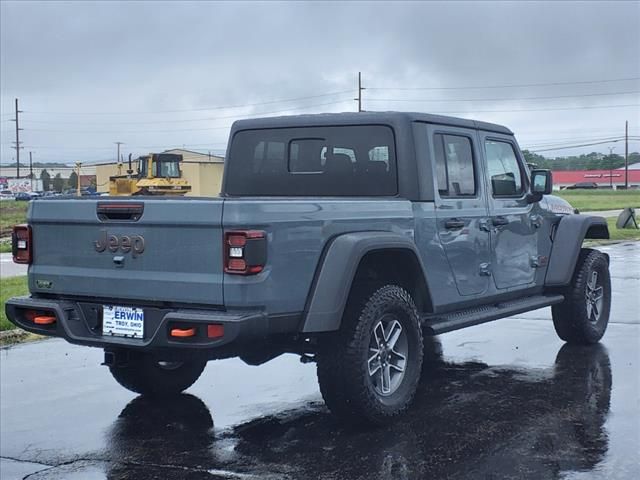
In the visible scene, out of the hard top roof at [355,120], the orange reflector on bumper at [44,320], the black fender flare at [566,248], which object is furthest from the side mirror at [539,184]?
the orange reflector on bumper at [44,320]

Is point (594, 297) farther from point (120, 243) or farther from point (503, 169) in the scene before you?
point (120, 243)

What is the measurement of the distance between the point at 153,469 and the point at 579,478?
235cm

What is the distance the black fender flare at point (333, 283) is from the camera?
518 centimetres

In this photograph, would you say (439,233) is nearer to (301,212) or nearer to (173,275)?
(301,212)

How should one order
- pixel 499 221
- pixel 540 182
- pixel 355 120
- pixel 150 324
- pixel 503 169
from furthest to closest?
pixel 540 182 < pixel 503 169 < pixel 499 221 < pixel 355 120 < pixel 150 324

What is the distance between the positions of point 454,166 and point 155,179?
3191 centimetres

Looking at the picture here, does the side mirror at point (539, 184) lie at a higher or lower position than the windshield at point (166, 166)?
lower

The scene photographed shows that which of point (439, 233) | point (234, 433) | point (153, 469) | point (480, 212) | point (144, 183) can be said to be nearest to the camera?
point (153, 469)

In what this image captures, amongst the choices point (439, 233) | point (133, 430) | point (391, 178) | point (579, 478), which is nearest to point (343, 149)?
point (391, 178)

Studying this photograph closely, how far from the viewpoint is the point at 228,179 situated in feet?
23.8

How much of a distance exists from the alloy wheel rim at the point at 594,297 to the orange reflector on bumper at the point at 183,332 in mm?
4733

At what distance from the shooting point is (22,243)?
5.78 m

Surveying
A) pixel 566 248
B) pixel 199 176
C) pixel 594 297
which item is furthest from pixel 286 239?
pixel 199 176

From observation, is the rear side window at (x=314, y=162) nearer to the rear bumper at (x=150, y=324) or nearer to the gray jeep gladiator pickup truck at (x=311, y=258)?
the gray jeep gladiator pickup truck at (x=311, y=258)
